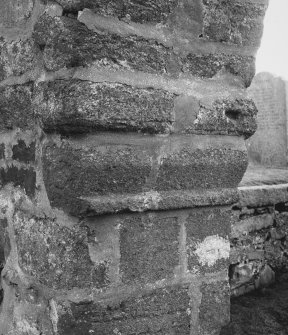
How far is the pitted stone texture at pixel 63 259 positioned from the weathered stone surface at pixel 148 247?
9cm

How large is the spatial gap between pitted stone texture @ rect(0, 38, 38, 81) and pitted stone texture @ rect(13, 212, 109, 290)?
548 millimetres

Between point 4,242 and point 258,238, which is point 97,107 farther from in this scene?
point 258,238

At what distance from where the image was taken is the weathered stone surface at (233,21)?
5.11ft

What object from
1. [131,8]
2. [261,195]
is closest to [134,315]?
[131,8]

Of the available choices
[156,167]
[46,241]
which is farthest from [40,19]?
[46,241]

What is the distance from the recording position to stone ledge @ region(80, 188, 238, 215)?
1325 mm

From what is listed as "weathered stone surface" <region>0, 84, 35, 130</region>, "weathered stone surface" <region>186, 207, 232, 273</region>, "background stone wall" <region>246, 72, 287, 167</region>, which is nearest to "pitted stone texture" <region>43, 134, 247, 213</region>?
"weathered stone surface" <region>186, 207, 232, 273</region>

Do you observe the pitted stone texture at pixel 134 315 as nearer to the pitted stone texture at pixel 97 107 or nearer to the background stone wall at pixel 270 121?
the pitted stone texture at pixel 97 107

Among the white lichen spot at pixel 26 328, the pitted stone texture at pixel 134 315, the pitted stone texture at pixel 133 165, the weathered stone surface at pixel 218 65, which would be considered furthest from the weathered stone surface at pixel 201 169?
the white lichen spot at pixel 26 328

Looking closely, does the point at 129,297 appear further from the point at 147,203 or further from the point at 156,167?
the point at 156,167

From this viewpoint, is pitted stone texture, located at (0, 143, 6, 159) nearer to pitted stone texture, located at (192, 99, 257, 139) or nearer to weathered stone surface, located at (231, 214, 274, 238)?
pitted stone texture, located at (192, 99, 257, 139)

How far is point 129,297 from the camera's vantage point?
57.1 inches

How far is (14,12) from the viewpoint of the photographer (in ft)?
5.43

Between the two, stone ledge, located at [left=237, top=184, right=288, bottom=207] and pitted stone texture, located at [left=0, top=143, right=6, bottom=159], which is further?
stone ledge, located at [left=237, top=184, right=288, bottom=207]
